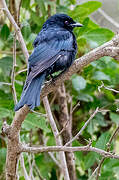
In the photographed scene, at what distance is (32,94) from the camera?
2074 mm

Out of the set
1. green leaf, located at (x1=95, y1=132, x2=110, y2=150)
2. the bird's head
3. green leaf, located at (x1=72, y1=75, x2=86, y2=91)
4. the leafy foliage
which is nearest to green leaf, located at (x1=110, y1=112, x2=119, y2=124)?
the leafy foliage

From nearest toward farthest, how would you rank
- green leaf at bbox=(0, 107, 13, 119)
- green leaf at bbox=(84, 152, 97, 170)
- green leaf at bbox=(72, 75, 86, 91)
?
green leaf at bbox=(0, 107, 13, 119) → green leaf at bbox=(84, 152, 97, 170) → green leaf at bbox=(72, 75, 86, 91)

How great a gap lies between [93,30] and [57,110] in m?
0.92

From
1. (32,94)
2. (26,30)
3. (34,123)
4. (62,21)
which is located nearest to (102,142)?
(34,123)

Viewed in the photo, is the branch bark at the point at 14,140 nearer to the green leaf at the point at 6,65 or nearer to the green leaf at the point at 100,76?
the green leaf at the point at 6,65

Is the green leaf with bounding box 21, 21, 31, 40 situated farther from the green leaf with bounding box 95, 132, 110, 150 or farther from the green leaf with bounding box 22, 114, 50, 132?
the green leaf with bounding box 95, 132, 110, 150

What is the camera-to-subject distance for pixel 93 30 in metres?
3.04

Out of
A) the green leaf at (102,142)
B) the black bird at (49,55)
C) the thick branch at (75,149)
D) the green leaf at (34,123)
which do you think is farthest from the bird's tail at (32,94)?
the green leaf at (102,142)

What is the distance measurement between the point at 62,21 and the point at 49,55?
646 millimetres

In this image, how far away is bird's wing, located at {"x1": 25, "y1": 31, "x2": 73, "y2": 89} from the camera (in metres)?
2.35

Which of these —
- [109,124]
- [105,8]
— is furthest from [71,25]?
[105,8]

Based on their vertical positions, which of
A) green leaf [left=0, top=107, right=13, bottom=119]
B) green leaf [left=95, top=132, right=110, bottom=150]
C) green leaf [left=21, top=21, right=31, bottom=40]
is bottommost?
green leaf [left=95, top=132, right=110, bottom=150]

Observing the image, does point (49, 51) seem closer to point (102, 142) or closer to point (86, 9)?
point (102, 142)

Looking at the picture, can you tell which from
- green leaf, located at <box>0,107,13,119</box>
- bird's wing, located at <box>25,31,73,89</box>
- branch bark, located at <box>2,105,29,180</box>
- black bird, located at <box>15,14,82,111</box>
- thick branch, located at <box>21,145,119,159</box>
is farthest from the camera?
green leaf, located at <box>0,107,13,119</box>
